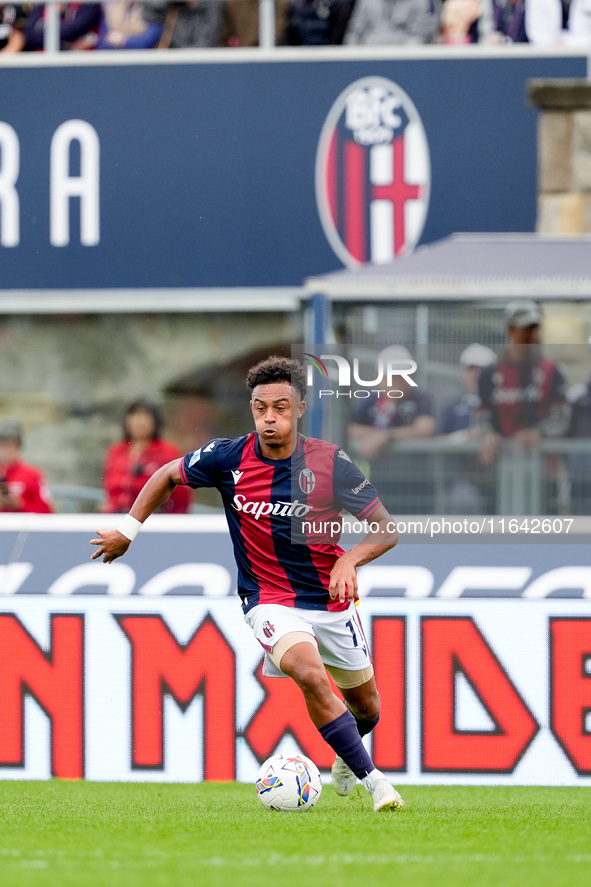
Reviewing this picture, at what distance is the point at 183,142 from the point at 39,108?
4.57ft

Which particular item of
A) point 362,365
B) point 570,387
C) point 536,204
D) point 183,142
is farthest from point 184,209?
point 570,387

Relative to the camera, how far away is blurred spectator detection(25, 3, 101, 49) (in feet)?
42.1

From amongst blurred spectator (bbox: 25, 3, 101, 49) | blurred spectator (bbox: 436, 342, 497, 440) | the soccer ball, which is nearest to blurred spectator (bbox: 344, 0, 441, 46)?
blurred spectator (bbox: 25, 3, 101, 49)

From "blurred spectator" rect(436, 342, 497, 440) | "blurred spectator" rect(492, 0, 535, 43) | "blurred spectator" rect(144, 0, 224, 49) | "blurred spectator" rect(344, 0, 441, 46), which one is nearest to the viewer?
"blurred spectator" rect(436, 342, 497, 440)

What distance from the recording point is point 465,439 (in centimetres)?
863

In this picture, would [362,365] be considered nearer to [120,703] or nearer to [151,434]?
[151,434]

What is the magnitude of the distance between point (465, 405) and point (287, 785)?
337 centimetres

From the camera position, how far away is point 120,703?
24.8 ft

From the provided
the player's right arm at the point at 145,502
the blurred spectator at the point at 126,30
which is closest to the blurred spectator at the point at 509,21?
the blurred spectator at the point at 126,30

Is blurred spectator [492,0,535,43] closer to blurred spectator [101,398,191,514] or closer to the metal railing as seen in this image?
blurred spectator [101,398,191,514]

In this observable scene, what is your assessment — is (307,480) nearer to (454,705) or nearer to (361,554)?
(361,554)

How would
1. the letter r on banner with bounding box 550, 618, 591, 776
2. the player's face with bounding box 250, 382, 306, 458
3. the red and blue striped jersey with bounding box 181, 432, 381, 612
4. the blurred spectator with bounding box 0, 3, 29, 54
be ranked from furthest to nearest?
the blurred spectator with bounding box 0, 3, 29, 54 → the letter r on banner with bounding box 550, 618, 591, 776 → the red and blue striped jersey with bounding box 181, 432, 381, 612 → the player's face with bounding box 250, 382, 306, 458

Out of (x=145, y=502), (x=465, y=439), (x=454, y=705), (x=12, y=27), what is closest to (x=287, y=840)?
(x=145, y=502)

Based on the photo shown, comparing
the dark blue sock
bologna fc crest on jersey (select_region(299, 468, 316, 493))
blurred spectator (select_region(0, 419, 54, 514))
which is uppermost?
bologna fc crest on jersey (select_region(299, 468, 316, 493))
